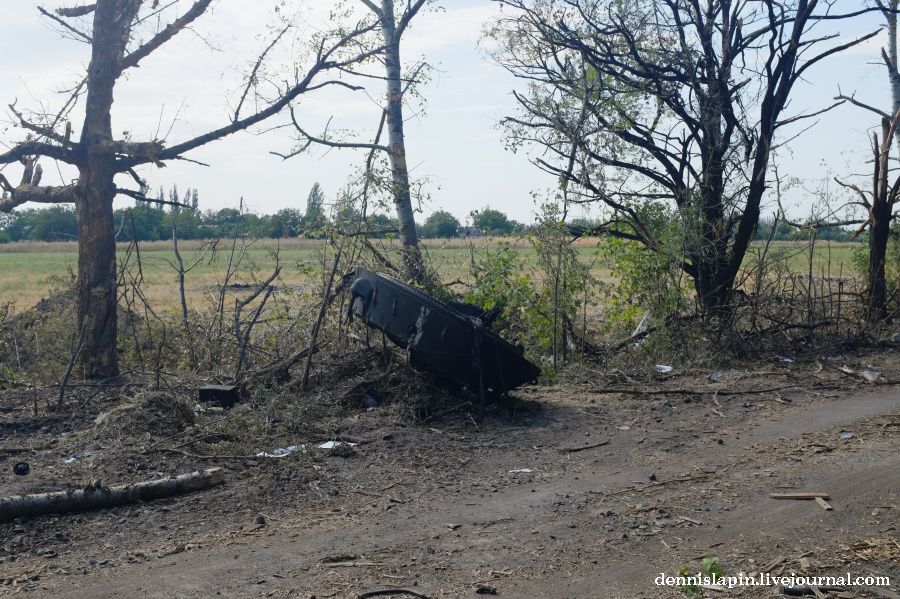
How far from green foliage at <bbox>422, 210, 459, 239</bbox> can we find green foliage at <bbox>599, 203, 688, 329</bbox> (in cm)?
215

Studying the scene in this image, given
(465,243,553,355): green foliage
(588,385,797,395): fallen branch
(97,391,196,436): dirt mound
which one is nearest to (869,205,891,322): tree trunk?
(588,385,797,395): fallen branch

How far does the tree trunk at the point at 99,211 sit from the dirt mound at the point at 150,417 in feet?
9.13

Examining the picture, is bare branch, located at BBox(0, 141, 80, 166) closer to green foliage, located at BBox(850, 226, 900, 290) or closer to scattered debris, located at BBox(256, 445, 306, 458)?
scattered debris, located at BBox(256, 445, 306, 458)

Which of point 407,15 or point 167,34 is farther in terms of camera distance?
point 407,15

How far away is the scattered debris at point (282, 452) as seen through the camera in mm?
6562

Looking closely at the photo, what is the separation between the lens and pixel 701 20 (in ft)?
41.3

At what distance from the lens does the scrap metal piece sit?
25.6ft

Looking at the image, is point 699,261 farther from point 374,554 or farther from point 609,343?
point 374,554

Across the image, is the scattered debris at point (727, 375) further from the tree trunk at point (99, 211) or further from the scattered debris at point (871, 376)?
the tree trunk at point (99, 211)

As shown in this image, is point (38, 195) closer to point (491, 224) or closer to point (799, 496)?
point (491, 224)

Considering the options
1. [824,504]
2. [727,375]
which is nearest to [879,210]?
[727,375]

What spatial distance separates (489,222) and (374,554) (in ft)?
26.5

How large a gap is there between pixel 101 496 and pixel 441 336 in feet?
10.9

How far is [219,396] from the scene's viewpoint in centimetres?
822
